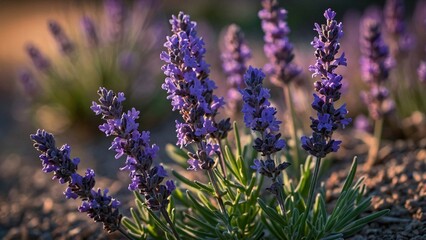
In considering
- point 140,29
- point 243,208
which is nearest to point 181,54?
point 243,208

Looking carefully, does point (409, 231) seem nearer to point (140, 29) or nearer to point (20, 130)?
point (140, 29)

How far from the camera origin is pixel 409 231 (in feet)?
9.77

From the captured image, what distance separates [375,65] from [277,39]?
75cm

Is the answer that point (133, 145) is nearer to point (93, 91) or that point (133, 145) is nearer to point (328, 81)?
point (328, 81)

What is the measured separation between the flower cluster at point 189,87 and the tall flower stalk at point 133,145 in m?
0.18

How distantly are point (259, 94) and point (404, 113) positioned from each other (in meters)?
2.88

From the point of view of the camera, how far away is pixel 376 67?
3705 mm

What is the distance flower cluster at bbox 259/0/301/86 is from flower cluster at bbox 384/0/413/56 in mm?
1221

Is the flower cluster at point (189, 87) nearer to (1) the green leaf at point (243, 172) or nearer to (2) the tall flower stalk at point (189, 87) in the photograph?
(2) the tall flower stalk at point (189, 87)

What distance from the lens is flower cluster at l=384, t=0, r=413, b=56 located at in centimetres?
420

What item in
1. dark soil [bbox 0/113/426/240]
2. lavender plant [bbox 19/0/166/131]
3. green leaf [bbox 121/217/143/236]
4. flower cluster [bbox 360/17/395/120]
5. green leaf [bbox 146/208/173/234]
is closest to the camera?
green leaf [bbox 146/208/173/234]

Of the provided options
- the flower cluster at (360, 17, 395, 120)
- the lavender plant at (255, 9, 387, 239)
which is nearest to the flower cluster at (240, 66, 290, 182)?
the lavender plant at (255, 9, 387, 239)

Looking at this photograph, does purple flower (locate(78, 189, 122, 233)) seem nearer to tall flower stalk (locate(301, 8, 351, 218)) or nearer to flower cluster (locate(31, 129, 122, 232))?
flower cluster (locate(31, 129, 122, 232))

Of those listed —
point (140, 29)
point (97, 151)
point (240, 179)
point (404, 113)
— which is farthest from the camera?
point (140, 29)
